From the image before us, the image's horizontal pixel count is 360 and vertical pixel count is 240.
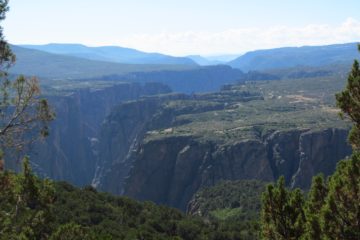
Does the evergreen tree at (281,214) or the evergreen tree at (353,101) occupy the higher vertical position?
the evergreen tree at (353,101)

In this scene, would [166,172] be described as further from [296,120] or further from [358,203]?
[358,203]

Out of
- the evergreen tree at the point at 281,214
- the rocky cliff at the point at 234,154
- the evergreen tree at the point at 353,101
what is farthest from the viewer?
the rocky cliff at the point at 234,154

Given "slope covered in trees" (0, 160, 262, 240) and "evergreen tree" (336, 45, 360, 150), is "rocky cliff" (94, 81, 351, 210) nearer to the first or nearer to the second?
"slope covered in trees" (0, 160, 262, 240)

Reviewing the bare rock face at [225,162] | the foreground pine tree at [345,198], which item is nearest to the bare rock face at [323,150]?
the bare rock face at [225,162]

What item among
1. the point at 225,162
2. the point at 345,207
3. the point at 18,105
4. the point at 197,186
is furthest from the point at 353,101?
the point at 197,186

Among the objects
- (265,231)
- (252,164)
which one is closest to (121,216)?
(265,231)

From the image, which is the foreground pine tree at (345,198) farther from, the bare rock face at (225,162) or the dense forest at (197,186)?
the bare rock face at (225,162)

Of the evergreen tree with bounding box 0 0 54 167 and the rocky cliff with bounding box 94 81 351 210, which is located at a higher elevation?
the evergreen tree with bounding box 0 0 54 167

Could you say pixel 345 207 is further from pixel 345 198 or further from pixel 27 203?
pixel 27 203

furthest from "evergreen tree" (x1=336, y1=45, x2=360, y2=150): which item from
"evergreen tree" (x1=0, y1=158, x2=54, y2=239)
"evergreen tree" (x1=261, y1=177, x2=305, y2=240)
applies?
"evergreen tree" (x1=0, y1=158, x2=54, y2=239)

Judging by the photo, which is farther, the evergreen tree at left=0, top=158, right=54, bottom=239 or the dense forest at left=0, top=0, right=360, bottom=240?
the dense forest at left=0, top=0, right=360, bottom=240

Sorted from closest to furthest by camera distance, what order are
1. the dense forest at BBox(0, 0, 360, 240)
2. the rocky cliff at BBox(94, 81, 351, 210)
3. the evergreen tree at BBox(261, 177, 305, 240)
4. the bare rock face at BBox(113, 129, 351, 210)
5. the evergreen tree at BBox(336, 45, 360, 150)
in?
the dense forest at BBox(0, 0, 360, 240)
the evergreen tree at BBox(336, 45, 360, 150)
the evergreen tree at BBox(261, 177, 305, 240)
the bare rock face at BBox(113, 129, 351, 210)
the rocky cliff at BBox(94, 81, 351, 210)
